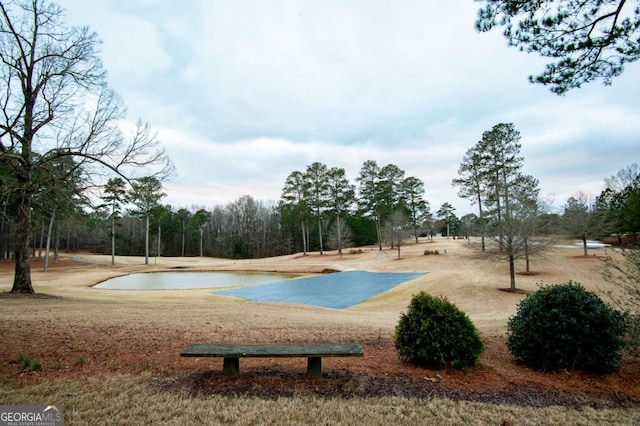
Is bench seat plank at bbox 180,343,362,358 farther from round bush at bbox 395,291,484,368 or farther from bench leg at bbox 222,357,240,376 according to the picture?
round bush at bbox 395,291,484,368

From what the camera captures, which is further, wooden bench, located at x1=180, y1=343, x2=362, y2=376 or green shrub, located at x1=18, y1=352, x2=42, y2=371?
green shrub, located at x1=18, y1=352, x2=42, y2=371

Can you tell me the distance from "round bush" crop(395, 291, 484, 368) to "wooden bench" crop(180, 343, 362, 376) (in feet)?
2.95

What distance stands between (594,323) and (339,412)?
3837mm

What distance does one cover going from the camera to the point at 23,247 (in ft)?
41.4

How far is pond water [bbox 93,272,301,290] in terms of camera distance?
25.8m

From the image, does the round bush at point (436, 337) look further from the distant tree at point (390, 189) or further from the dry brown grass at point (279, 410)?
the distant tree at point (390, 189)

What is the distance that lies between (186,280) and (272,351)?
28307 mm

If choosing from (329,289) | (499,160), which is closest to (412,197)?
(499,160)

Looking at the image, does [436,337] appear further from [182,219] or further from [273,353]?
[182,219]

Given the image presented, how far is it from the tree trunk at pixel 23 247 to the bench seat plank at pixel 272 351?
11.3 m

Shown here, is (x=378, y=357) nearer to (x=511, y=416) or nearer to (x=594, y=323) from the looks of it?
(x=511, y=416)

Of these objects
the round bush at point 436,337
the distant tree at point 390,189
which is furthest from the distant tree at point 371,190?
the round bush at point 436,337

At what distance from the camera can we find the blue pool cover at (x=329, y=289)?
18.2m

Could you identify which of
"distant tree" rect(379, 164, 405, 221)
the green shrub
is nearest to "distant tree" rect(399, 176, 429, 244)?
"distant tree" rect(379, 164, 405, 221)
